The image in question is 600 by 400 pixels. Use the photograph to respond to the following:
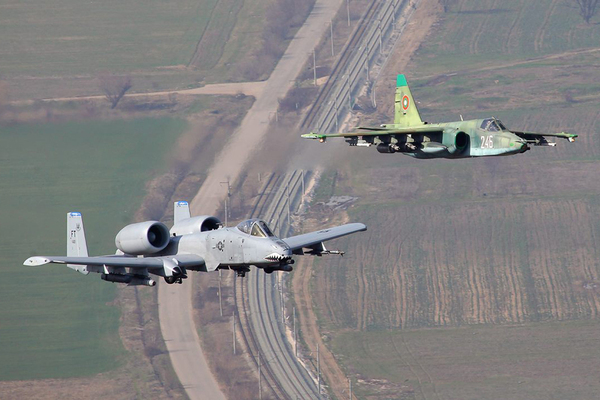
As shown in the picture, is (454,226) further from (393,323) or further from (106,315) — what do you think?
(106,315)

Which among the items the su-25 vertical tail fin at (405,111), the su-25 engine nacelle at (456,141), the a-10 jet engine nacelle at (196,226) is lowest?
the a-10 jet engine nacelle at (196,226)

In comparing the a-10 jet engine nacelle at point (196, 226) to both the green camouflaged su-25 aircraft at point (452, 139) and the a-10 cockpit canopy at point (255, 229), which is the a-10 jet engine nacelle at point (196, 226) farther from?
the green camouflaged su-25 aircraft at point (452, 139)

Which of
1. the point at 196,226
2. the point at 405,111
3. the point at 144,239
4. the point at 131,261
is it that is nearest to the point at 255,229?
the point at 196,226

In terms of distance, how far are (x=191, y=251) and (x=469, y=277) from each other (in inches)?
3849

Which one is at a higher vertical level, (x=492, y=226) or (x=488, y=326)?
(x=492, y=226)

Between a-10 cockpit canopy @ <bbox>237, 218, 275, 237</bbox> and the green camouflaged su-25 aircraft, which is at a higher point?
the green camouflaged su-25 aircraft

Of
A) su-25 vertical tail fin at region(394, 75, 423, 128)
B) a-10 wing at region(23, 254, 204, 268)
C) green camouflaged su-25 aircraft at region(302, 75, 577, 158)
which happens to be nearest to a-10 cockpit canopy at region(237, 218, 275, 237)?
a-10 wing at region(23, 254, 204, 268)

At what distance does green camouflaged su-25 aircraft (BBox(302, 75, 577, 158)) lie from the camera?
9012 cm

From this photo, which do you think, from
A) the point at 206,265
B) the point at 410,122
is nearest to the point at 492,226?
the point at 410,122

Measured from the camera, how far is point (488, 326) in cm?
16562

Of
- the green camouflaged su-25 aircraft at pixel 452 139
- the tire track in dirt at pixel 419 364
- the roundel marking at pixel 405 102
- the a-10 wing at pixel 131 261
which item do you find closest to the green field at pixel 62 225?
the tire track in dirt at pixel 419 364

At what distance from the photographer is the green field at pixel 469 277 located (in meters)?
156

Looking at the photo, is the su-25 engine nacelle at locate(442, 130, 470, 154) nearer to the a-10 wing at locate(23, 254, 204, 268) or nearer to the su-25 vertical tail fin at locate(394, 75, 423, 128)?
the su-25 vertical tail fin at locate(394, 75, 423, 128)

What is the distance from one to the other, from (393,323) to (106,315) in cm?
3563
